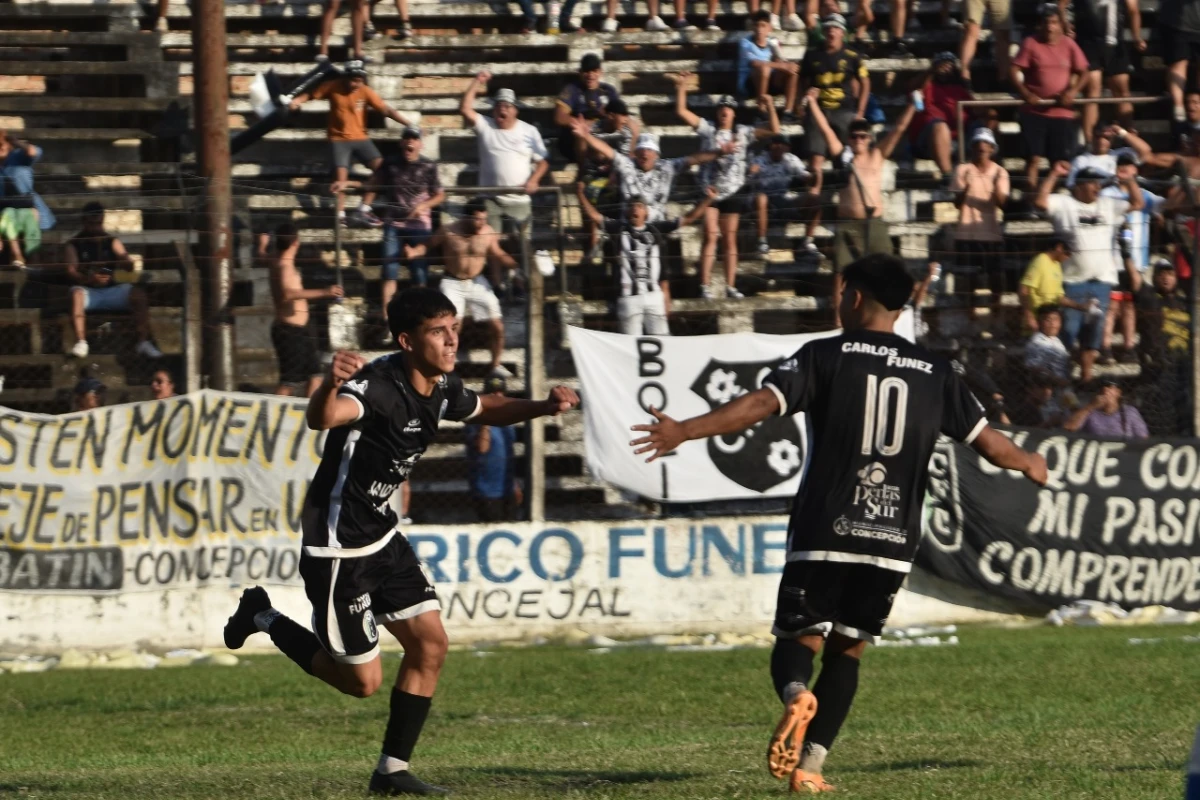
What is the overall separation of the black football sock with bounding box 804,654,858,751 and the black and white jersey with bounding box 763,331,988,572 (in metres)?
Answer: 0.45

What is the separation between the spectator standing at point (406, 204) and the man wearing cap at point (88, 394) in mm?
2302

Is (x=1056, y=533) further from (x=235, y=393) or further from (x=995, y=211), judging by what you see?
(x=235, y=393)

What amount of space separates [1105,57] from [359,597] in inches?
632

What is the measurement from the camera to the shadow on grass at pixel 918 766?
7941mm

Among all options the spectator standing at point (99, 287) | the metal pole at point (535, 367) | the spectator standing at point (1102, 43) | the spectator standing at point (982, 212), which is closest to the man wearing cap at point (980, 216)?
the spectator standing at point (982, 212)

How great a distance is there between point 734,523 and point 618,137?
5144 mm

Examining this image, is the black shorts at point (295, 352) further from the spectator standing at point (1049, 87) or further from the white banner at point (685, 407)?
the spectator standing at point (1049, 87)

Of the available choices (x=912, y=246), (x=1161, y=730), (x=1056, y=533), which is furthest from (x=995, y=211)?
(x=1161, y=730)

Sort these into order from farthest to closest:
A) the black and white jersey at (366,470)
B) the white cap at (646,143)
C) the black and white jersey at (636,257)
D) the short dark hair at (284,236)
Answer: the white cap at (646,143)
the black and white jersey at (636,257)
the short dark hair at (284,236)
the black and white jersey at (366,470)

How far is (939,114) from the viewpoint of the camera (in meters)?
20.1

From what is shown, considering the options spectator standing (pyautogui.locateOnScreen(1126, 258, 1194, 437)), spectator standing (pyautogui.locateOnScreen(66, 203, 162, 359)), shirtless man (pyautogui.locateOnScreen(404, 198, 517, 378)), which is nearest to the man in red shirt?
spectator standing (pyautogui.locateOnScreen(1126, 258, 1194, 437))

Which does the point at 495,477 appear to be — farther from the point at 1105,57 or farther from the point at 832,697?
the point at 1105,57

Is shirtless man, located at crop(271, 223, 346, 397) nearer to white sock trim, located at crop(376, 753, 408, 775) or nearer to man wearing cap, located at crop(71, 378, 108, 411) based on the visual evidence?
man wearing cap, located at crop(71, 378, 108, 411)

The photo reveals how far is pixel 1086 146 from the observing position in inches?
780
